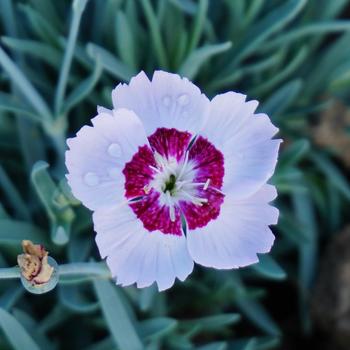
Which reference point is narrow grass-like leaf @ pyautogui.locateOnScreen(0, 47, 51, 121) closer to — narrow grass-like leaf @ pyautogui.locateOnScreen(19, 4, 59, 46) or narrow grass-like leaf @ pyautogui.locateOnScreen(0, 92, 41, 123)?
narrow grass-like leaf @ pyautogui.locateOnScreen(0, 92, 41, 123)

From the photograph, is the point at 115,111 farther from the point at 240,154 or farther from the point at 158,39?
the point at 158,39

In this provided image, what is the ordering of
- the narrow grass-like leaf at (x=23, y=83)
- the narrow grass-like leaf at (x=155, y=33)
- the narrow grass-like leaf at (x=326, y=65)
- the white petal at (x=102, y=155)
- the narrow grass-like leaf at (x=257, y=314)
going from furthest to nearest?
the narrow grass-like leaf at (x=326, y=65)
the narrow grass-like leaf at (x=257, y=314)
the narrow grass-like leaf at (x=155, y=33)
the narrow grass-like leaf at (x=23, y=83)
the white petal at (x=102, y=155)

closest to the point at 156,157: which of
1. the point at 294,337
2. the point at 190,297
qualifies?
the point at 190,297

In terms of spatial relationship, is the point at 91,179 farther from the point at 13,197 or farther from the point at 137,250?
the point at 13,197

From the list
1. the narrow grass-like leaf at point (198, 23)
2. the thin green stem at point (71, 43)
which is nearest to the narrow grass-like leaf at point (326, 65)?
the narrow grass-like leaf at point (198, 23)

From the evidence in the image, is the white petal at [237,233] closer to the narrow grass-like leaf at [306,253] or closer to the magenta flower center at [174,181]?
the magenta flower center at [174,181]

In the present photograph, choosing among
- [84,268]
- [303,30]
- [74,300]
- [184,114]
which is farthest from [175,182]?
[303,30]
